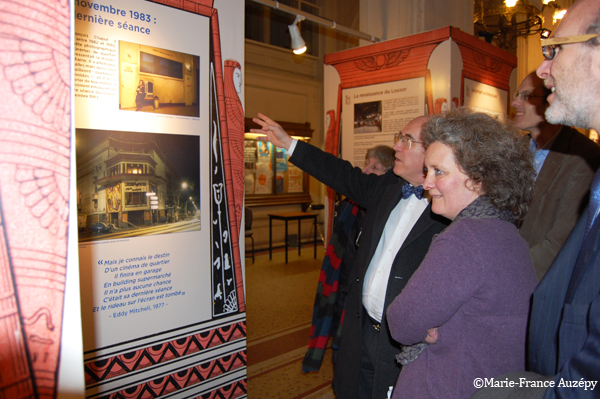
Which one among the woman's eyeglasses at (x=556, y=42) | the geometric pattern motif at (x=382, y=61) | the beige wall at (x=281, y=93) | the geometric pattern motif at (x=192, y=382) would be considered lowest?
the geometric pattern motif at (x=192, y=382)

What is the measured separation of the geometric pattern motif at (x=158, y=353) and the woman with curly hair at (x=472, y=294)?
1057 mm

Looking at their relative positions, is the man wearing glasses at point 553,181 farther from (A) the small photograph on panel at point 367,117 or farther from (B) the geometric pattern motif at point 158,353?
(A) the small photograph on panel at point 367,117

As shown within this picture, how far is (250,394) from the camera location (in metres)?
2.94

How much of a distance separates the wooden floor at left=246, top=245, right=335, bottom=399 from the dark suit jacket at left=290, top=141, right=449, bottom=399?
→ 1.12m

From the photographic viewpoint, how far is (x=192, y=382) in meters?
1.93

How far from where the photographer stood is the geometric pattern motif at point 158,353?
A: 64.6 inches

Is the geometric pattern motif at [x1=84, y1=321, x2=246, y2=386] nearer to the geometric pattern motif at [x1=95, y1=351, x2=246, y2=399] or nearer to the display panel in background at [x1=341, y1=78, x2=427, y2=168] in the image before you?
the geometric pattern motif at [x1=95, y1=351, x2=246, y2=399]

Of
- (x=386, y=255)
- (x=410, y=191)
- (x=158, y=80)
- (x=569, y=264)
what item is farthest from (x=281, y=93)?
(x=569, y=264)

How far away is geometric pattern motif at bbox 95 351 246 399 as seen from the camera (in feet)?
5.76

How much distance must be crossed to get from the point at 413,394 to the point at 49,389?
96cm

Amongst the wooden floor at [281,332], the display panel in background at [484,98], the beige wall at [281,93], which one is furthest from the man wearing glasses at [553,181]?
the beige wall at [281,93]

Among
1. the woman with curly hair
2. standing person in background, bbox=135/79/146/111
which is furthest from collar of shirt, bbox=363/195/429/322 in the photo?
standing person in background, bbox=135/79/146/111

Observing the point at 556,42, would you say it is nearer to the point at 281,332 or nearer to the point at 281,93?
the point at 281,332

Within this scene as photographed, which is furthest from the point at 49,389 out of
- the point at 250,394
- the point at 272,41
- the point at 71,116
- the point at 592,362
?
the point at 272,41
